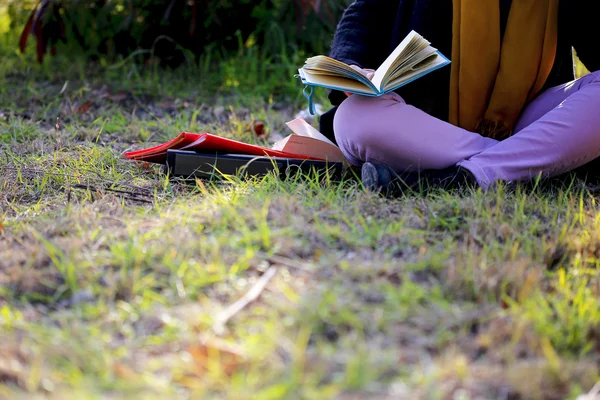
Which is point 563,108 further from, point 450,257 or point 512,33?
point 450,257

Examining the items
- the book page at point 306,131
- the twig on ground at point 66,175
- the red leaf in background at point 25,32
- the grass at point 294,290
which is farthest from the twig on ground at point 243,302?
the red leaf in background at point 25,32

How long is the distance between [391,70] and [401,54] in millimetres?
58

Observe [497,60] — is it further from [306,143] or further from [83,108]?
[83,108]

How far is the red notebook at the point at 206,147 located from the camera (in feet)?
7.71

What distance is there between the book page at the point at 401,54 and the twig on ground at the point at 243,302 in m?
0.70

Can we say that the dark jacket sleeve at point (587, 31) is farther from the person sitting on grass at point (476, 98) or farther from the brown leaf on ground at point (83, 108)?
the brown leaf on ground at point (83, 108)

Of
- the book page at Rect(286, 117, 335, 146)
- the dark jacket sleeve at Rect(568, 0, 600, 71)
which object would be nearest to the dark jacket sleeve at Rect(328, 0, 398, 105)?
the book page at Rect(286, 117, 335, 146)

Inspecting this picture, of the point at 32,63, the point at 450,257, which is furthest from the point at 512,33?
the point at 32,63

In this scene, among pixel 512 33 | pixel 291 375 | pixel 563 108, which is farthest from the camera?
pixel 512 33

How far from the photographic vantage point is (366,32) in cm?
249

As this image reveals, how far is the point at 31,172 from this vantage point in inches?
97.4

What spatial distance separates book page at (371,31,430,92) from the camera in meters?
2.05

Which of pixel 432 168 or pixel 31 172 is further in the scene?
pixel 31 172

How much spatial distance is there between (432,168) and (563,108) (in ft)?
1.31
